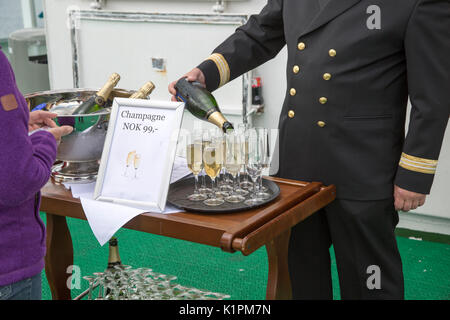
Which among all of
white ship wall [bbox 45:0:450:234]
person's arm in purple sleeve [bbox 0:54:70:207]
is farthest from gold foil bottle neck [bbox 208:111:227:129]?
white ship wall [bbox 45:0:450:234]

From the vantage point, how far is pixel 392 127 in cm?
175

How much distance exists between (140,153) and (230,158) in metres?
0.25

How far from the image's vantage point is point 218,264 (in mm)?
3133

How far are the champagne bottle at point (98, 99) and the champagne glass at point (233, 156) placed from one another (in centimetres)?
49

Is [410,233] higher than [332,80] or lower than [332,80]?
lower

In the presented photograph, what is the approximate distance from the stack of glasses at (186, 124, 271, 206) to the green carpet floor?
128cm

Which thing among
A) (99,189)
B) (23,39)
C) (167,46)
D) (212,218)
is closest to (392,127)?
(212,218)

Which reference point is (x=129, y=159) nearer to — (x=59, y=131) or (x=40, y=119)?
(x=59, y=131)

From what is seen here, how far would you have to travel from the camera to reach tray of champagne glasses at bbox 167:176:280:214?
58.4 inches

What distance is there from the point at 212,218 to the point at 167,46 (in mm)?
2540

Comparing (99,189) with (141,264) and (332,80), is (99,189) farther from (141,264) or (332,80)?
(141,264)

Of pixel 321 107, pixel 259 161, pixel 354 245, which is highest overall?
pixel 321 107

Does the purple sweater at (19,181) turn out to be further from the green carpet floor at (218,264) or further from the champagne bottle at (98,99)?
the green carpet floor at (218,264)

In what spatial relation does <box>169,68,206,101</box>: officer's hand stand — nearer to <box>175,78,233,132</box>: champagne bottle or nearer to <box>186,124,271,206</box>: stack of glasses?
<box>175,78,233,132</box>: champagne bottle
